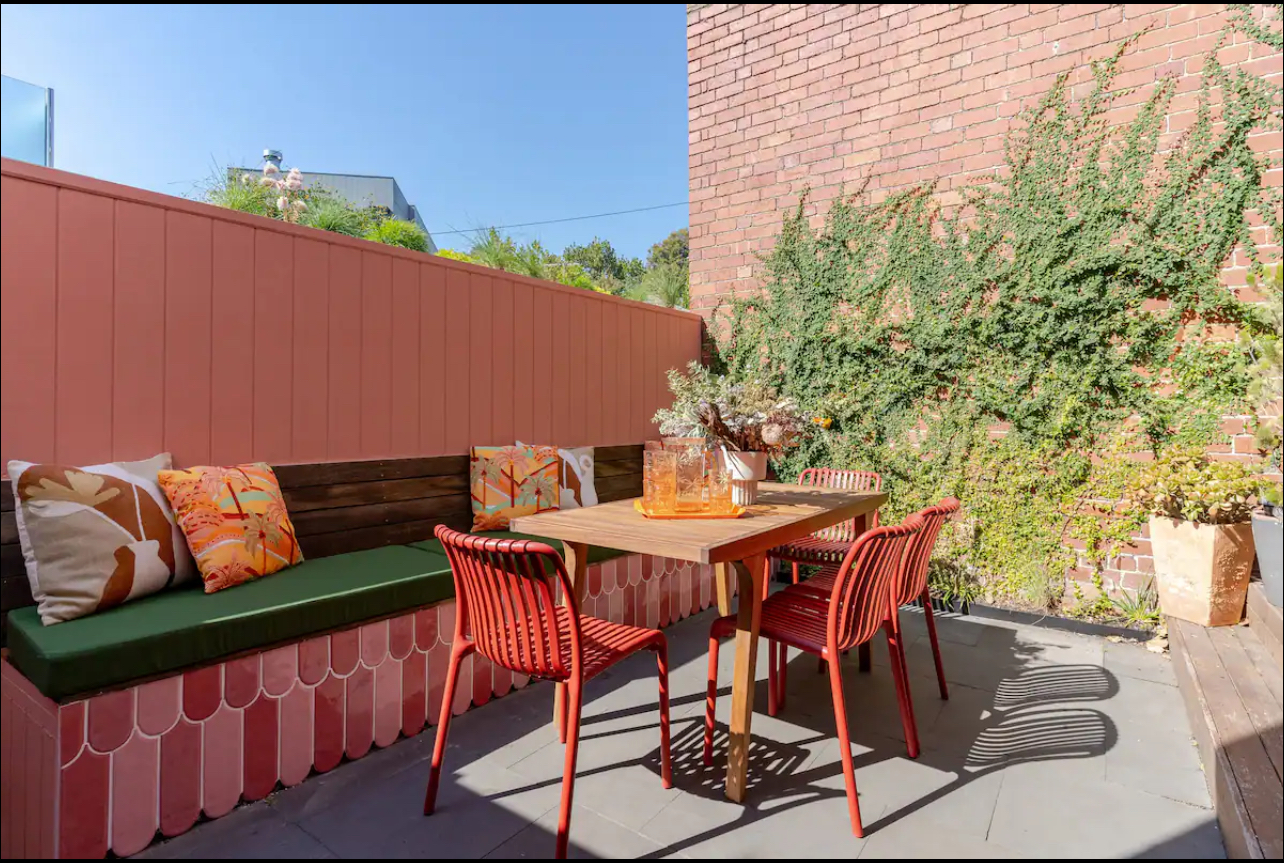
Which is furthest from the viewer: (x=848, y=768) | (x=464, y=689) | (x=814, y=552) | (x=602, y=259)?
(x=602, y=259)

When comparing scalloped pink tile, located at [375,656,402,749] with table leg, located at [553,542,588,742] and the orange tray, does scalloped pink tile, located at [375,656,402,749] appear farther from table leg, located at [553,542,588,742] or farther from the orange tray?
the orange tray

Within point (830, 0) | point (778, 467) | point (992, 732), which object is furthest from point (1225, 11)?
point (992, 732)

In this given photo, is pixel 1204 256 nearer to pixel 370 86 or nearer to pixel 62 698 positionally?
pixel 62 698

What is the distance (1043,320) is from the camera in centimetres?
371

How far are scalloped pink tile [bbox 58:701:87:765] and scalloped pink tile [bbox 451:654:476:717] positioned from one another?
45.8 inches

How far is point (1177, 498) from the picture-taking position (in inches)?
123

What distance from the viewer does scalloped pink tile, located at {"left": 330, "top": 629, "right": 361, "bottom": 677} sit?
210 centimetres

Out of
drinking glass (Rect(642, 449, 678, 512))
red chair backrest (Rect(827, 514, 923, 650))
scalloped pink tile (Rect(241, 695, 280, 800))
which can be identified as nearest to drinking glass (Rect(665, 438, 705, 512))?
drinking glass (Rect(642, 449, 678, 512))

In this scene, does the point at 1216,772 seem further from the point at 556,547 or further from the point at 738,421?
the point at 556,547

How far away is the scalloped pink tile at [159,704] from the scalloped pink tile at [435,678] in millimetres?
827

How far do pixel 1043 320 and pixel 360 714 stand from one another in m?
3.97

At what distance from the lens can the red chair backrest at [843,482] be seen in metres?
3.44

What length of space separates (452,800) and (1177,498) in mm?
3487

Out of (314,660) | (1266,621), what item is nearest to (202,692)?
(314,660)
